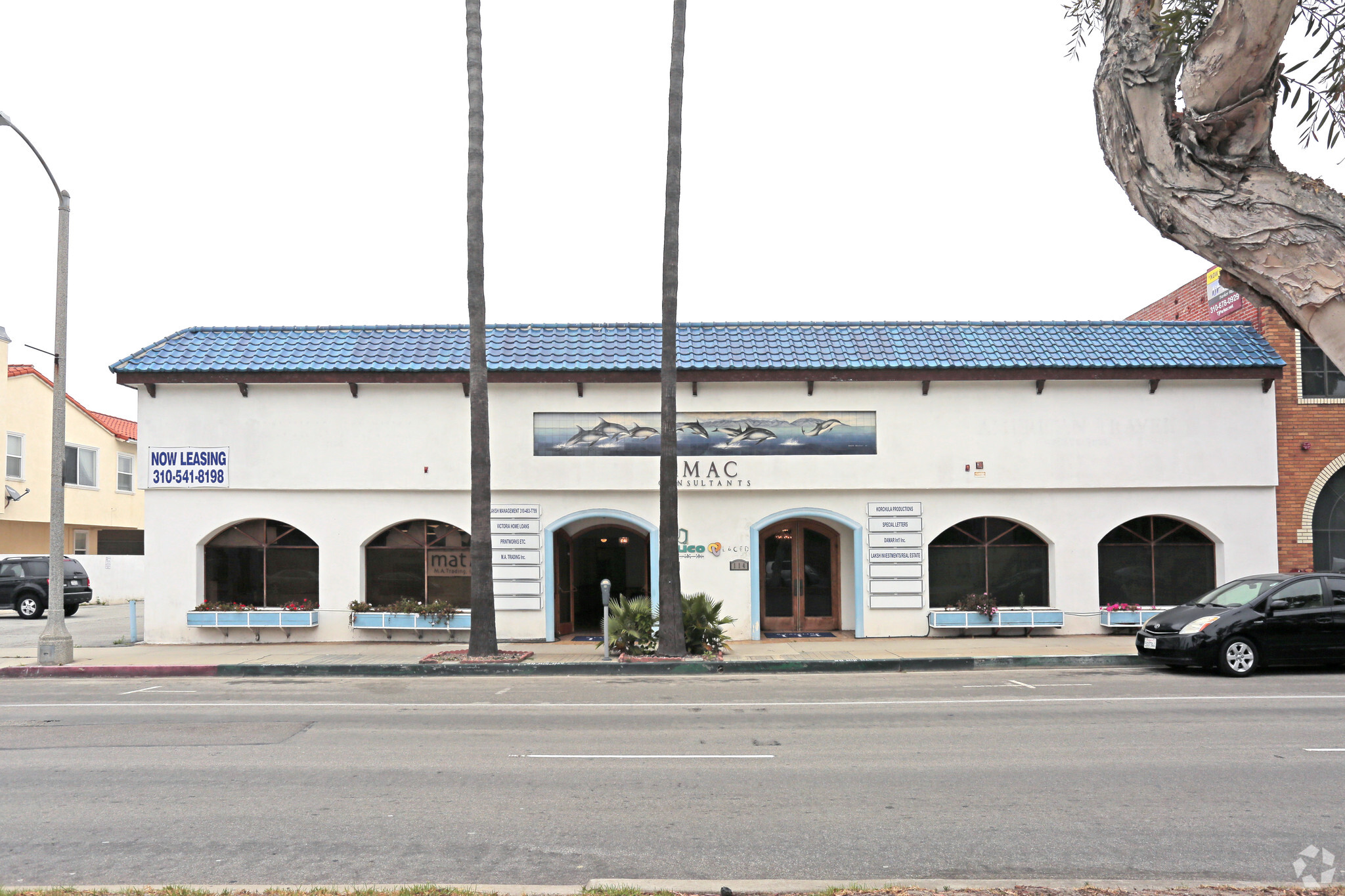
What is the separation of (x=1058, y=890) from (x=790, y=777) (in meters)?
2.94

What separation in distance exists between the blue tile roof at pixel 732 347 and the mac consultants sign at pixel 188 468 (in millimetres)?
1587

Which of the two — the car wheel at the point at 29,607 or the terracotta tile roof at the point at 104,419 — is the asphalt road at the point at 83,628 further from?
the terracotta tile roof at the point at 104,419

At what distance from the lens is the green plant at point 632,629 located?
16156 mm

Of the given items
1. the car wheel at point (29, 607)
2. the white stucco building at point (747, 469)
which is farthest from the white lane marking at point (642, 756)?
the car wheel at point (29, 607)

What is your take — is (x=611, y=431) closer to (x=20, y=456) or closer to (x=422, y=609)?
(x=422, y=609)

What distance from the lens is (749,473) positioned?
18406mm

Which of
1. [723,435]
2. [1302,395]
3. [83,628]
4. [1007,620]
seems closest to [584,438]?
[723,435]

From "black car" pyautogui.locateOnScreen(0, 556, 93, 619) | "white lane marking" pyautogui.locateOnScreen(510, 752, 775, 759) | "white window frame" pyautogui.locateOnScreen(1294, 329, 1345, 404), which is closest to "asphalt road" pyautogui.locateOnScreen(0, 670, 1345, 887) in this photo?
"white lane marking" pyautogui.locateOnScreen(510, 752, 775, 759)

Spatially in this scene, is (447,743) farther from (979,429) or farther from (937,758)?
(979,429)

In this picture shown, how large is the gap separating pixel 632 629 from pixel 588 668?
45.3 inches

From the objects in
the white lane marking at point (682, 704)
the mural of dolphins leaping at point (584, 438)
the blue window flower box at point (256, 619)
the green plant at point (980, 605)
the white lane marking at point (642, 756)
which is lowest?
the white lane marking at point (682, 704)

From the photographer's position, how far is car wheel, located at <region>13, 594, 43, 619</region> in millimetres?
27719

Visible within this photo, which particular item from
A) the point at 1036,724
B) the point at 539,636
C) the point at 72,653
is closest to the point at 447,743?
the point at 1036,724

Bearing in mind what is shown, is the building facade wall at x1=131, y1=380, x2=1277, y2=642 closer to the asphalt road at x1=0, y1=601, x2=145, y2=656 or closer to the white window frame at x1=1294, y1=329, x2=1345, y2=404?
the white window frame at x1=1294, y1=329, x2=1345, y2=404
